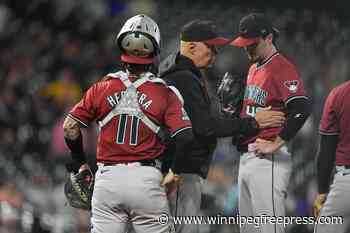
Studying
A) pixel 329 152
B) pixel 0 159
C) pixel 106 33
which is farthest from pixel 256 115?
pixel 106 33

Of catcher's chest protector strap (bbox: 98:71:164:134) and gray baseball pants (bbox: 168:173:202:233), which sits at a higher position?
catcher's chest protector strap (bbox: 98:71:164:134)

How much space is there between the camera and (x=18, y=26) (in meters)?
9.98

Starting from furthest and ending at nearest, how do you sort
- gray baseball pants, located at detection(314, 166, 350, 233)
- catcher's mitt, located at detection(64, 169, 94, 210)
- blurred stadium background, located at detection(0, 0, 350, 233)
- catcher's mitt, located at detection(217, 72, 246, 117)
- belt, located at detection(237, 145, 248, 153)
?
1. blurred stadium background, located at detection(0, 0, 350, 233)
2. catcher's mitt, located at detection(217, 72, 246, 117)
3. belt, located at detection(237, 145, 248, 153)
4. gray baseball pants, located at detection(314, 166, 350, 233)
5. catcher's mitt, located at detection(64, 169, 94, 210)

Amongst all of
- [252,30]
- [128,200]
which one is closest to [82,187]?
[128,200]

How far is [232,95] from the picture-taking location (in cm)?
547

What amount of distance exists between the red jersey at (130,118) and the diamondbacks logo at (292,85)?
2.39ft

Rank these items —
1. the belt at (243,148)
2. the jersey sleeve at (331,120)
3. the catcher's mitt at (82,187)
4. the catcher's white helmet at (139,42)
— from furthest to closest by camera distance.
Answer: the belt at (243,148) → the jersey sleeve at (331,120) → the catcher's mitt at (82,187) → the catcher's white helmet at (139,42)

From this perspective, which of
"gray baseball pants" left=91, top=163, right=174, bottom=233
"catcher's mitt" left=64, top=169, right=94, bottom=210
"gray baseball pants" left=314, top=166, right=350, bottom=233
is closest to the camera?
"gray baseball pants" left=91, top=163, right=174, bottom=233

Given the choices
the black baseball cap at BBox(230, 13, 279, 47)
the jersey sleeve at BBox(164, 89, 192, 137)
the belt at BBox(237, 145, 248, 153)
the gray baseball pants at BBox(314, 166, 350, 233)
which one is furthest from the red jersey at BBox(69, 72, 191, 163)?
the gray baseball pants at BBox(314, 166, 350, 233)

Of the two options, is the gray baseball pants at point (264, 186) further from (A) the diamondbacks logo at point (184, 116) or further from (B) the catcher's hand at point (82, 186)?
(B) the catcher's hand at point (82, 186)

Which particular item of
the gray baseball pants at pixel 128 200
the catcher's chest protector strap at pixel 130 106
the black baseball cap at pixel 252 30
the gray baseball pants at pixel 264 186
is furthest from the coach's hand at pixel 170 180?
the black baseball cap at pixel 252 30

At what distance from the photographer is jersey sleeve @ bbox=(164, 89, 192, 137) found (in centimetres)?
462

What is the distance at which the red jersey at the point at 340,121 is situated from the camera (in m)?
5.14

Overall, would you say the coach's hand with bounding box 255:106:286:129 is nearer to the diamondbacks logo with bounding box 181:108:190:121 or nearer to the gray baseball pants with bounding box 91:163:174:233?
the diamondbacks logo with bounding box 181:108:190:121
